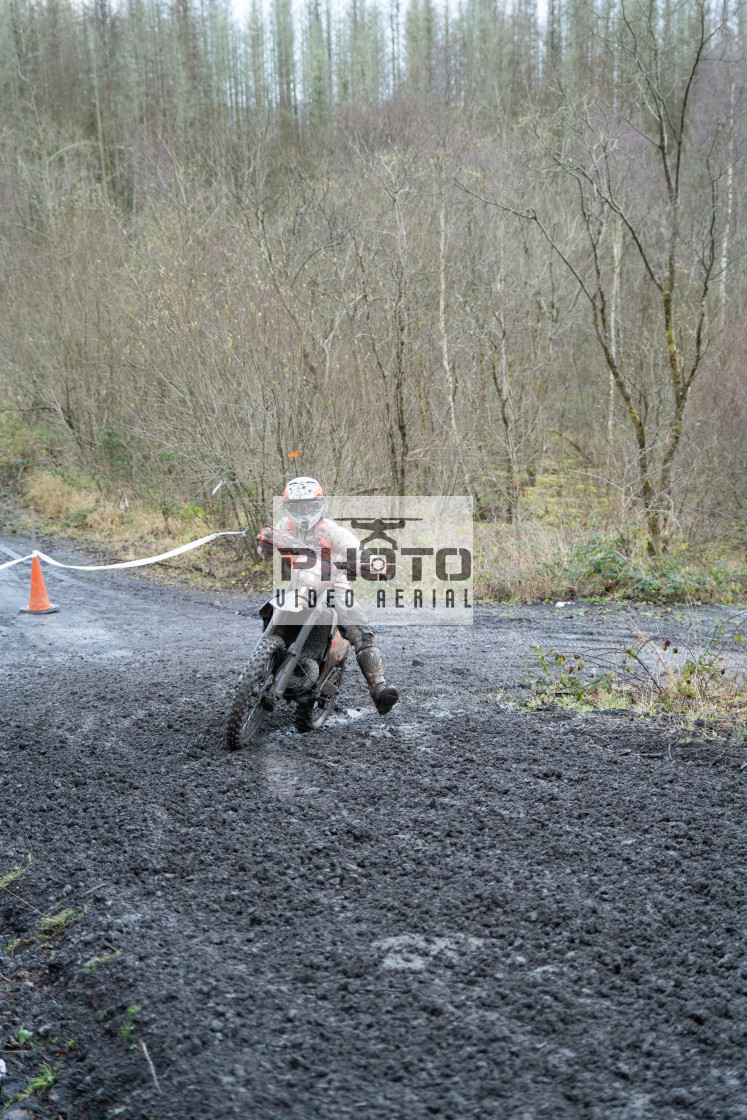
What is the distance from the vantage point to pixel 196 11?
4134cm

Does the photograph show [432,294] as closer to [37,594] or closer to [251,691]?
A: [37,594]

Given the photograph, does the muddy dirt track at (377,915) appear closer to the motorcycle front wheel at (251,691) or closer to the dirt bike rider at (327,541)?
the motorcycle front wheel at (251,691)

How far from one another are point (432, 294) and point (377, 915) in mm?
13962

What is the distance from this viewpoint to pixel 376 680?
20.6 ft

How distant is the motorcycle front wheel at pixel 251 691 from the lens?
5.82 m

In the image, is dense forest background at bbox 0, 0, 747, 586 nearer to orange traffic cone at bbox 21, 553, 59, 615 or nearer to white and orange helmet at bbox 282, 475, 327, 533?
orange traffic cone at bbox 21, 553, 59, 615

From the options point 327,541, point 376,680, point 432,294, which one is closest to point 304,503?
point 327,541

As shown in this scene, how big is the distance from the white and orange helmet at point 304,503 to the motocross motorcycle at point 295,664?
1.37 ft

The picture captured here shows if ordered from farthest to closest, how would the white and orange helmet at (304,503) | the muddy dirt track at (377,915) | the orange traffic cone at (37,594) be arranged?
1. the orange traffic cone at (37,594)
2. the white and orange helmet at (304,503)
3. the muddy dirt track at (377,915)

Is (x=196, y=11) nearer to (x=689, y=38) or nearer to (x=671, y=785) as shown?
(x=689, y=38)

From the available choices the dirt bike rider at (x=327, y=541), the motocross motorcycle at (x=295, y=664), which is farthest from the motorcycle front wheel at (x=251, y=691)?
the dirt bike rider at (x=327, y=541)

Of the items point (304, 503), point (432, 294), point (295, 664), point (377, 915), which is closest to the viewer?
point (377, 915)

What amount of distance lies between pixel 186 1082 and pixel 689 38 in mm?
13762

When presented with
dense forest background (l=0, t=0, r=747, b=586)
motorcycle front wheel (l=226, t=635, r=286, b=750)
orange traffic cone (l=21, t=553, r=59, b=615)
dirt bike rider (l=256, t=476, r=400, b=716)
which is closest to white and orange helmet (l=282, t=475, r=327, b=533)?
dirt bike rider (l=256, t=476, r=400, b=716)
